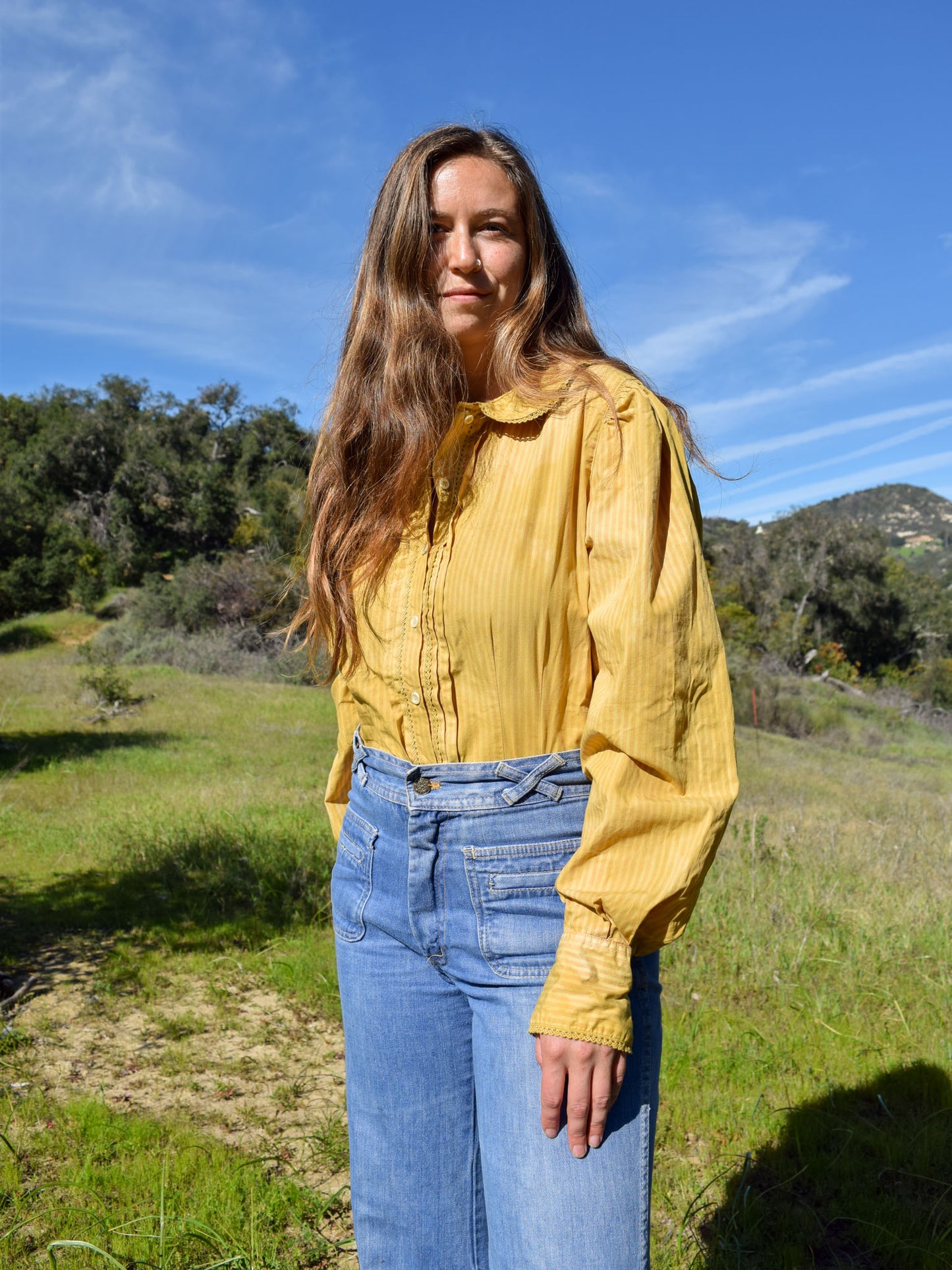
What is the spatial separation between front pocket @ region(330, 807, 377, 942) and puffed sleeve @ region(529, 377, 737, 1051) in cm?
39

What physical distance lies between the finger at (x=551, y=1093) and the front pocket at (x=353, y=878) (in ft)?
1.34

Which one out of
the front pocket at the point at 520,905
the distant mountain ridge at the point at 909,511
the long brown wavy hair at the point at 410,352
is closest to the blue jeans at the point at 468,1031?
the front pocket at the point at 520,905

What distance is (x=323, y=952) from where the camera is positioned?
4.31m

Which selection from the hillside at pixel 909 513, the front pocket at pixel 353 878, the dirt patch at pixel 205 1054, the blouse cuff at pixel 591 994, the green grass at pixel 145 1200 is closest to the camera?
the blouse cuff at pixel 591 994

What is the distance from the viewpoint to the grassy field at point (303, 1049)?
2.48m

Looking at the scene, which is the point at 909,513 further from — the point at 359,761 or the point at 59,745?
the point at 359,761

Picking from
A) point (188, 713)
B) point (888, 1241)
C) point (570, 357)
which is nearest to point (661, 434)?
point (570, 357)

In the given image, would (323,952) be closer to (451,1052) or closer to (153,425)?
(451,1052)

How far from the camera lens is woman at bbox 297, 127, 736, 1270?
Answer: 3.70 ft

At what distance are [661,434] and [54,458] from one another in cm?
3529

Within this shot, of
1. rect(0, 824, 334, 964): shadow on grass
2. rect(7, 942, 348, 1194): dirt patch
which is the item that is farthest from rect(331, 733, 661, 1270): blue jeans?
rect(0, 824, 334, 964): shadow on grass

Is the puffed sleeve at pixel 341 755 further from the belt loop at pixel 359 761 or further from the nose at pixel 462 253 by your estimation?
the nose at pixel 462 253

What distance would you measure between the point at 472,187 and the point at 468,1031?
4.38 feet

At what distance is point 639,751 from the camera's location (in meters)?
1.12
